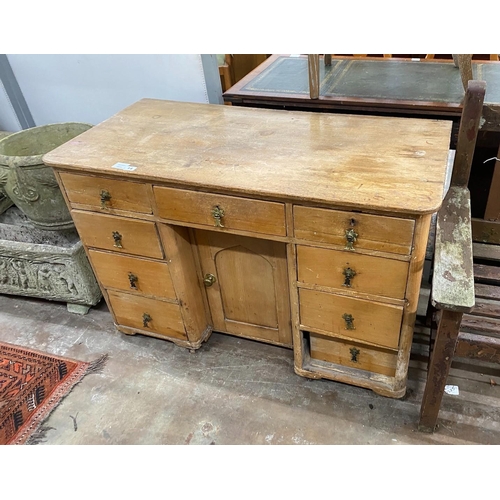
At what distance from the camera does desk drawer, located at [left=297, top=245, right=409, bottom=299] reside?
1.37 metres

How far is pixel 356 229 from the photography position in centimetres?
132

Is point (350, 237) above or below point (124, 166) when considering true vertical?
below

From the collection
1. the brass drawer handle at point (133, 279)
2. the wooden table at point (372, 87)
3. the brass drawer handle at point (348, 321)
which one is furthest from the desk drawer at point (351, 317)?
the wooden table at point (372, 87)

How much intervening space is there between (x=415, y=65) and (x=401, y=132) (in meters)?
0.86

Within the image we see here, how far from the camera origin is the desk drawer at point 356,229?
4.16ft

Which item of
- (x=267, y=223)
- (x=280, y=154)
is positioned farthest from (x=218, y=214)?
(x=280, y=154)

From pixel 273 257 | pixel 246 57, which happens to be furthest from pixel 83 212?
pixel 246 57

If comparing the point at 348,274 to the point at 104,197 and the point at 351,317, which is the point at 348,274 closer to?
the point at 351,317

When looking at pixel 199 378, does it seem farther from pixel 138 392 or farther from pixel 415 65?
pixel 415 65

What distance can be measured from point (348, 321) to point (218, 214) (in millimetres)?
587

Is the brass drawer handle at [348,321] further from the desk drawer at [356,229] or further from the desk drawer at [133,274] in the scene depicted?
the desk drawer at [133,274]

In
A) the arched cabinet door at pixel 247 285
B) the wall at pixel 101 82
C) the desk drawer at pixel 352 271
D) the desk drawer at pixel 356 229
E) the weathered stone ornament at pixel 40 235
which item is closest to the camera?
the desk drawer at pixel 356 229

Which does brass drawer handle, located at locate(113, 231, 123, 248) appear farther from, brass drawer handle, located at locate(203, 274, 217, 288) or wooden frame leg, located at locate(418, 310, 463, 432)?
wooden frame leg, located at locate(418, 310, 463, 432)

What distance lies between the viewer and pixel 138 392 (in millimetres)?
1876
